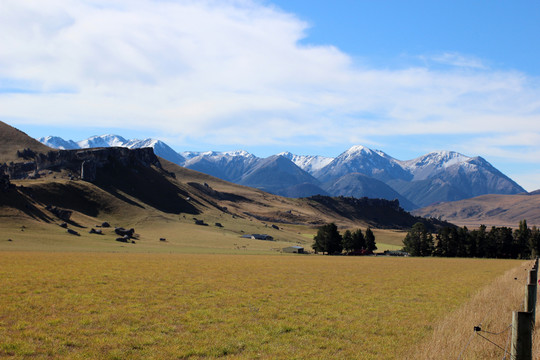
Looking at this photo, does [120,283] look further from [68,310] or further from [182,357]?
[182,357]

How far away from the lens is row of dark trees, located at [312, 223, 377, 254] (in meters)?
145

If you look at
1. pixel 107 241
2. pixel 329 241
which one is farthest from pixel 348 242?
pixel 107 241

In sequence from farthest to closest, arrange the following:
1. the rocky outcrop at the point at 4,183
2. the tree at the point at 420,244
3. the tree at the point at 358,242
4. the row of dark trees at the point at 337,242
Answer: the rocky outcrop at the point at 4,183 < the tree at the point at 358,242 < the row of dark trees at the point at 337,242 < the tree at the point at 420,244

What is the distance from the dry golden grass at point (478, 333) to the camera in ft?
49.5

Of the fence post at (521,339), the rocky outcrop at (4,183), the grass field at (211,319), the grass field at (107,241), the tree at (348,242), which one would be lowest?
the grass field at (107,241)

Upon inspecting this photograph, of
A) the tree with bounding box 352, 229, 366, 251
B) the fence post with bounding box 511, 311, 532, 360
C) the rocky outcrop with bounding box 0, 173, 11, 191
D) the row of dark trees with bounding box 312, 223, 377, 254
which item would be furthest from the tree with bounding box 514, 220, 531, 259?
the rocky outcrop with bounding box 0, 173, 11, 191

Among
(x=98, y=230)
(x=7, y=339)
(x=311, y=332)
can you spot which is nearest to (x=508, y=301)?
(x=311, y=332)

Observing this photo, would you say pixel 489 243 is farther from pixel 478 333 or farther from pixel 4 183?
pixel 4 183

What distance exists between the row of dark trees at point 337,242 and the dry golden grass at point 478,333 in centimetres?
11705

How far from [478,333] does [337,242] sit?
130369 mm

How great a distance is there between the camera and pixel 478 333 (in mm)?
17266

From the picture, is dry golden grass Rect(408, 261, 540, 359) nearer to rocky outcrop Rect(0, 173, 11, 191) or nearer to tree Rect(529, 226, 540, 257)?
tree Rect(529, 226, 540, 257)

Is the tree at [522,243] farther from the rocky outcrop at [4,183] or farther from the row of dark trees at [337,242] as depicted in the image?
the rocky outcrop at [4,183]

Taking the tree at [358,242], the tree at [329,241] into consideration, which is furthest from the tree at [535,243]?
the tree at [329,241]
